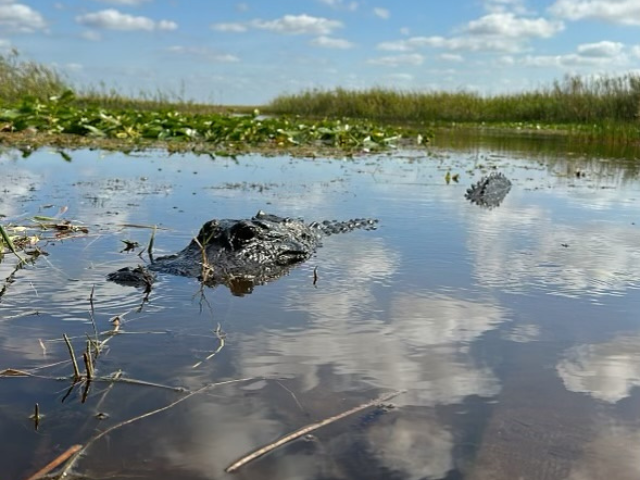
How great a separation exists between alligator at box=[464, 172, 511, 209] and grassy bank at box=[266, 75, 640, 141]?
58.4 feet

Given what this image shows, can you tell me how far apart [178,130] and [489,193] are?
8625mm

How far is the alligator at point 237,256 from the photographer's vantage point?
4.09m

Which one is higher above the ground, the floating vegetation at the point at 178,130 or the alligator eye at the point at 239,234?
the floating vegetation at the point at 178,130

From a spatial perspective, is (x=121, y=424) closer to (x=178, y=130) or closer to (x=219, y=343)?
(x=219, y=343)

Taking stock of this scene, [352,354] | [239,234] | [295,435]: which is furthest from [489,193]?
[295,435]

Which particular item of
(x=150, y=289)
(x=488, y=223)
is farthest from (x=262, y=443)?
(x=488, y=223)

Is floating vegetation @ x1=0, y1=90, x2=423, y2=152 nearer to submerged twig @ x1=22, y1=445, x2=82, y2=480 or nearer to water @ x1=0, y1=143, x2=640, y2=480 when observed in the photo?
water @ x1=0, y1=143, x2=640, y2=480

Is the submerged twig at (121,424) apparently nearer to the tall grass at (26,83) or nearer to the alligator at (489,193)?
the alligator at (489,193)

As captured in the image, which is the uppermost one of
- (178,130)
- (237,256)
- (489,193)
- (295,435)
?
(178,130)

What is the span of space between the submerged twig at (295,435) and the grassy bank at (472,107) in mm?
24333

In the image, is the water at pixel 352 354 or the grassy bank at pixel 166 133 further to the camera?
the grassy bank at pixel 166 133

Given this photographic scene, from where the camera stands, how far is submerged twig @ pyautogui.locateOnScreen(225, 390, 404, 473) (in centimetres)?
206

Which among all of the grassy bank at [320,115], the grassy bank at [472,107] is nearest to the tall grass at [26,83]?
the grassy bank at [320,115]

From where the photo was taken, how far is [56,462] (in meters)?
1.96
